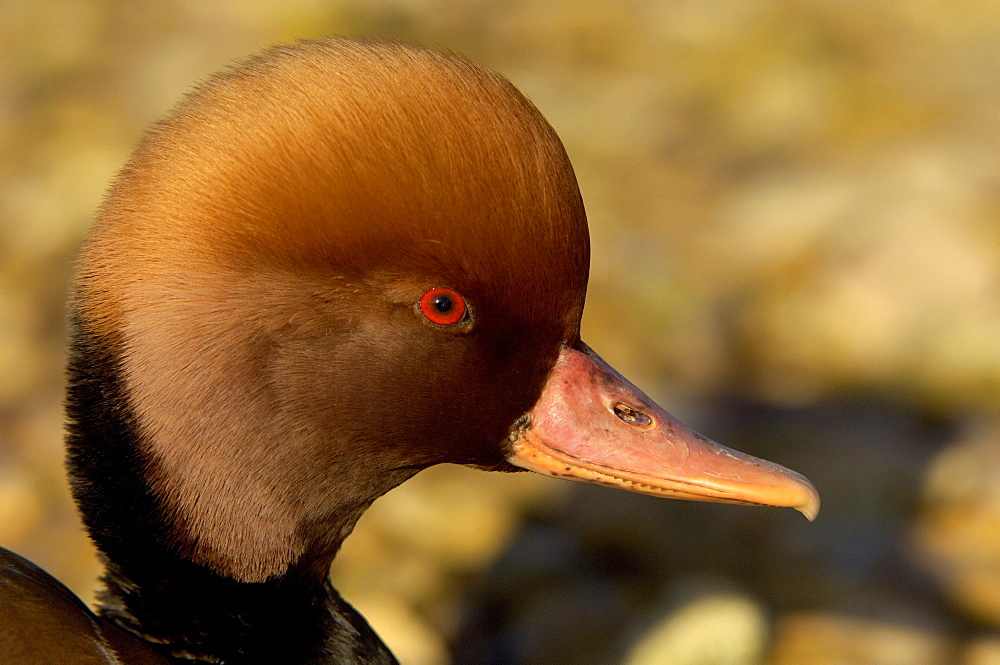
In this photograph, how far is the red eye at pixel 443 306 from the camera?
162 centimetres

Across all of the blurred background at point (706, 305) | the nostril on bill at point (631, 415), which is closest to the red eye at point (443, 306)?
the nostril on bill at point (631, 415)

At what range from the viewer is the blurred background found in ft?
9.70

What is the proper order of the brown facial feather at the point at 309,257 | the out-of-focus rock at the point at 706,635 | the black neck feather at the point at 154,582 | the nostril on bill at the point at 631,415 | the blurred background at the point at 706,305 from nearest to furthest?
the brown facial feather at the point at 309,257, the black neck feather at the point at 154,582, the nostril on bill at the point at 631,415, the out-of-focus rock at the point at 706,635, the blurred background at the point at 706,305

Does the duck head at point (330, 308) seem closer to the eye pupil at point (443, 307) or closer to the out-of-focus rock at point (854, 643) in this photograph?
the eye pupil at point (443, 307)

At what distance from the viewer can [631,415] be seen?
1810 millimetres

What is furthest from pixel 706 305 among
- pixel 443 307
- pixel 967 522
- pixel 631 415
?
pixel 443 307

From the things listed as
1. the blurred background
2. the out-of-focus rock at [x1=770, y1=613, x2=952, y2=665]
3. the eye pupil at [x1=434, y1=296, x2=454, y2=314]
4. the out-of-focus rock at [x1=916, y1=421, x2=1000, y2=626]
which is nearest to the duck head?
the eye pupil at [x1=434, y1=296, x2=454, y2=314]

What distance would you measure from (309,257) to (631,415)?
0.60 m

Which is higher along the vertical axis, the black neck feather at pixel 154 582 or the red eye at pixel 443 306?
the red eye at pixel 443 306

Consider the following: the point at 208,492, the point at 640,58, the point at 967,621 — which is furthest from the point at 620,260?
the point at 208,492

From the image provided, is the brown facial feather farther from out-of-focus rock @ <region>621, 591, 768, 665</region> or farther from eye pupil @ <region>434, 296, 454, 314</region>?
out-of-focus rock @ <region>621, 591, 768, 665</region>

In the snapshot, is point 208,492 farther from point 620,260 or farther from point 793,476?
point 620,260

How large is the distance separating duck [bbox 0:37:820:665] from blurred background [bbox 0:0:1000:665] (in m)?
1.06

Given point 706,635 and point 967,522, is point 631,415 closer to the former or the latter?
point 706,635
